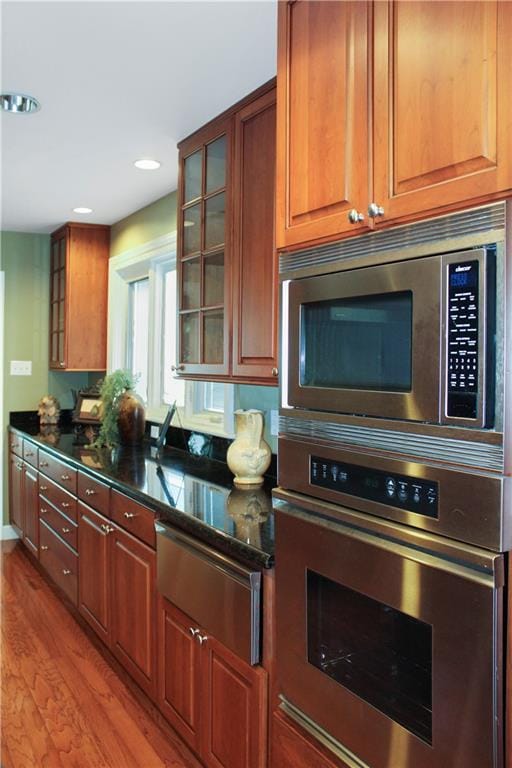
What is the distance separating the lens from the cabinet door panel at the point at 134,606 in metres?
2.43

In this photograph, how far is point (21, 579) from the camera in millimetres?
4180

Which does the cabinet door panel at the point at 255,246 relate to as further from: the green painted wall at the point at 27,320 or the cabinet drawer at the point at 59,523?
the green painted wall at the point at 27,320

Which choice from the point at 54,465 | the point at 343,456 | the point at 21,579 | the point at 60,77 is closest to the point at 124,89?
the point at 60,77

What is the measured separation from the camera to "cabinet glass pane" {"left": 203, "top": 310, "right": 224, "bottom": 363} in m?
2.55

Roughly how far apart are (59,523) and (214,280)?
188 cm

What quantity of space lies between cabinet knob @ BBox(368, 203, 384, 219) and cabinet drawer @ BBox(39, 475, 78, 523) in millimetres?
2556

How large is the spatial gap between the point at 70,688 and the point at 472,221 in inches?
102

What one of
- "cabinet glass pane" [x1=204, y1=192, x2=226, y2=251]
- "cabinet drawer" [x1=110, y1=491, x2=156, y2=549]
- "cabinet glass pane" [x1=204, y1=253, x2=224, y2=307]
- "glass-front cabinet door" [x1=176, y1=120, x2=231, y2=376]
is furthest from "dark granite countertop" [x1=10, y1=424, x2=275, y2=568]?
"cabinet glass pane" [x1=204, y1=192, x2=226, y2=251]

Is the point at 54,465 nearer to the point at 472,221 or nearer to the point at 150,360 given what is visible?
the point at 150,360

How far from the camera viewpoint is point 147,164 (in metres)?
3.18

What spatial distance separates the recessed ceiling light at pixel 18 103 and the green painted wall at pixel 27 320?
2718 mm

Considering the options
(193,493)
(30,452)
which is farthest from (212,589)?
(30,452)

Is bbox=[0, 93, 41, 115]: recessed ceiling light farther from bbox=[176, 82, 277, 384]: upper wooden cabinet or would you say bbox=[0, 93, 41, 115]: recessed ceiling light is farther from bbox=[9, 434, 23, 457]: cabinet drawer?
bbox=[9, 434, 23, 457]: cabinet drawer

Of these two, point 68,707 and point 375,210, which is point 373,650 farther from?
point 68,707
